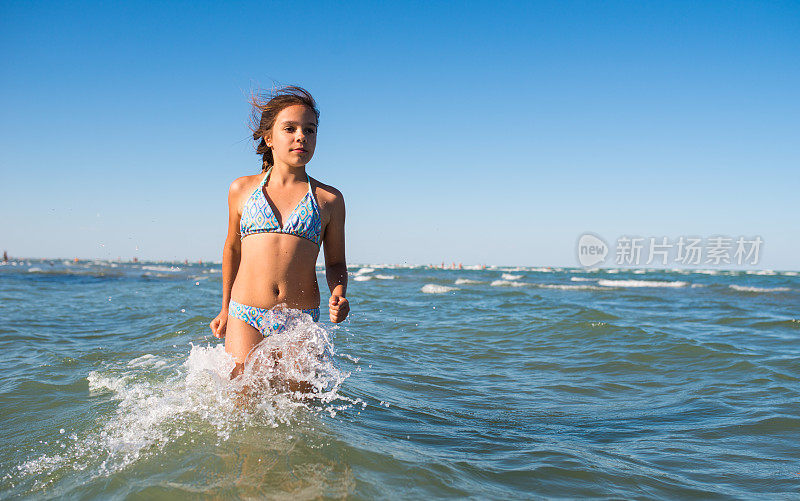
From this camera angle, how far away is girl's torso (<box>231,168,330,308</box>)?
3.16m

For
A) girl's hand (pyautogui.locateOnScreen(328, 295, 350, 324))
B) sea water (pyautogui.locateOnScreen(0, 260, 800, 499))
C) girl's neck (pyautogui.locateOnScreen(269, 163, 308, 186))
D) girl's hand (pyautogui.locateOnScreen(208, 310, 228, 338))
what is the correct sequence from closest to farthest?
sea water (pyautogui.locateOnScreen(0, 260, 800, 499)), girl's hand (pyautogui.locateOnScreen(328, 295, 350, 324)), girl's neck (pyautogui.locateOnScreen(269, 163, 308, 186)), girl's hand (pyautogui.locateOnScreen(208, 310, 228, 338))

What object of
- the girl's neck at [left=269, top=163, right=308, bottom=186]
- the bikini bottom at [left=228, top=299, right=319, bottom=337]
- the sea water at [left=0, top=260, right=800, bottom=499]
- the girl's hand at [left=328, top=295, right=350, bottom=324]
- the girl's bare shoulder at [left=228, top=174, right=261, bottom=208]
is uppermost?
the girl's neck at [left=269, top=163, right=308, bottom=186]

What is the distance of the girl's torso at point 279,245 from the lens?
3156mm

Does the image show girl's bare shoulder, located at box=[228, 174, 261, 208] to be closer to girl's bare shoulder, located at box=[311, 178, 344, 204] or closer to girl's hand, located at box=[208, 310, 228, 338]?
girl's bare shoulder, located at box=[311, 178, 344, 204]

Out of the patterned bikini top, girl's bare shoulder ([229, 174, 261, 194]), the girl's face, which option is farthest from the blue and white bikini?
the girl's face

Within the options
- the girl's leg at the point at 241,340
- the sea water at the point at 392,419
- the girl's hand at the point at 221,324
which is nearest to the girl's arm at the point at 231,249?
the girl's hand at the point at 221,324

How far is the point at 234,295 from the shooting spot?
3287 millimetres

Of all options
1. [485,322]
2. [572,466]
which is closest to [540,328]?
[485,322]

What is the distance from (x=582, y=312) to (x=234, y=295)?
9.45 meters

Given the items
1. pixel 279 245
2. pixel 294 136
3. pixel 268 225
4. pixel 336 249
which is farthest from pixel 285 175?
pixel 336 249

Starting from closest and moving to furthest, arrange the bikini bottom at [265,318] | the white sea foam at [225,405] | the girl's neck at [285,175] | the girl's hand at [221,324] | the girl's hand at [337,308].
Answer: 1. the white sea foam at [225,405]
2. the girl's hand at [337,308]
3. the bikini bottom at [265,318]
4. the girl's neck at [285,175]
5. the girl's hand at [221,324]

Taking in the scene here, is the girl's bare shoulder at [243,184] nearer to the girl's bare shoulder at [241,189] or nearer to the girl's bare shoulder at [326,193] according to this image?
the girl's bare shoulder at [241,189]

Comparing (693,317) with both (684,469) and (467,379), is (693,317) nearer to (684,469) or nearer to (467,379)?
(467,379)

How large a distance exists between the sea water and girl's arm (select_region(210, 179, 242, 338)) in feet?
1.14
